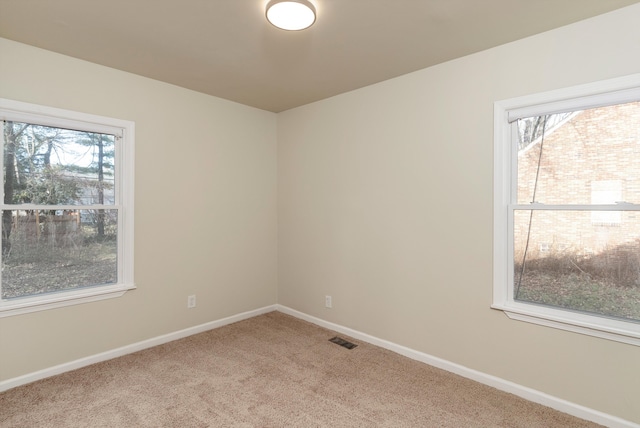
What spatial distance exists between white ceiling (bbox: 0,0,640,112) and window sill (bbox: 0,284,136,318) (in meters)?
1.92

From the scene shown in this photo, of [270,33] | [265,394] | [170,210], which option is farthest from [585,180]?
[170,210]

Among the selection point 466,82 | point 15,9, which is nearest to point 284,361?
point 466,82

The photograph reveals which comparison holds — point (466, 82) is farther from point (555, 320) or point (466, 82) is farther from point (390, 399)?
point (390, 399)

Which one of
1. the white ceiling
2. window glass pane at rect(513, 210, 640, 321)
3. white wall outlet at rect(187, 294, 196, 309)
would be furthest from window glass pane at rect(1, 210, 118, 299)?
window glass pane at rect(513, 210, 640, 321)

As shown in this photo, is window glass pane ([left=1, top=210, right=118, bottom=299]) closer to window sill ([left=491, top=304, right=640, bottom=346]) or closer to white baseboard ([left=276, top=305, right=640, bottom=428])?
white baseboard ([left=276, top=305, right=640, bottom=428])

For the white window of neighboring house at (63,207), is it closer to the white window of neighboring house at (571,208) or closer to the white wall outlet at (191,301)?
the white wall outlet at (191,301)

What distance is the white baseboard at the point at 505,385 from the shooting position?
2033mm

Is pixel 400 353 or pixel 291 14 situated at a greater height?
pixel 291 14

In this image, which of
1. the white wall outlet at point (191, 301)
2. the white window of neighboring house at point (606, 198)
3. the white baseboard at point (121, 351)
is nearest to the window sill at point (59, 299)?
the white baseboard at point (121, 351)

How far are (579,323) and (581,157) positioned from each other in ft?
3.58

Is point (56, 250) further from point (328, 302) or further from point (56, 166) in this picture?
point (328, 302)

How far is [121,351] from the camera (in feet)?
9.59

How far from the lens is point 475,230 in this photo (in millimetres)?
2559

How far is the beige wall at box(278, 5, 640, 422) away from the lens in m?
2.09
